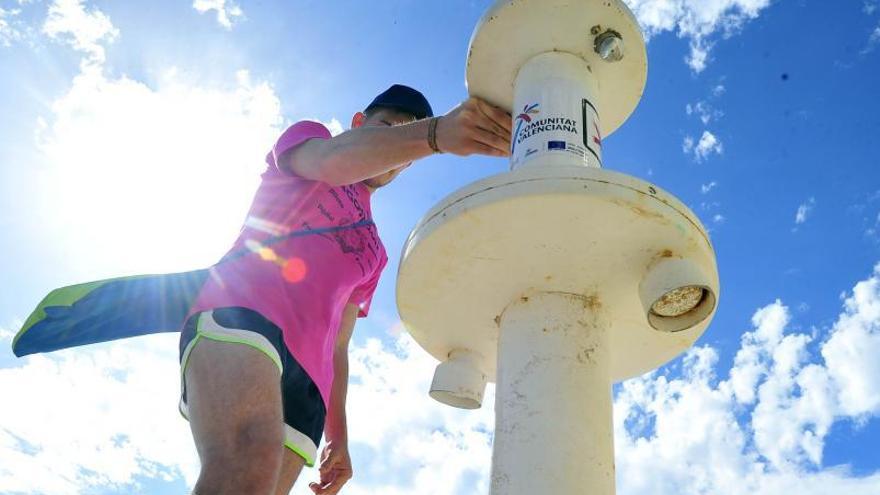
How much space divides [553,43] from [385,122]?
1010 mm

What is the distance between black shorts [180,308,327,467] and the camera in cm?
221

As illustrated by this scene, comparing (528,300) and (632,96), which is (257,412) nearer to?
(528,300)

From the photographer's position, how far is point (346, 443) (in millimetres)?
3262

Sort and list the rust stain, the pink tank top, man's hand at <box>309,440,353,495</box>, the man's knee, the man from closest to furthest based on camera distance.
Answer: the man's knee < the man < the pink tank top < the rust stain < man's hand at <box>309,440,353,495</box>

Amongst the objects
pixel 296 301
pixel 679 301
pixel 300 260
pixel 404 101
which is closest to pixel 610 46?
pixel 404 101

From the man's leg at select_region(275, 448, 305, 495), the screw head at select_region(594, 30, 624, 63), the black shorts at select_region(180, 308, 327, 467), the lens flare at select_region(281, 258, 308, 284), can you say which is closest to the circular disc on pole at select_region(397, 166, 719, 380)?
the lens flare at select_region(281, 258, 308, 284)

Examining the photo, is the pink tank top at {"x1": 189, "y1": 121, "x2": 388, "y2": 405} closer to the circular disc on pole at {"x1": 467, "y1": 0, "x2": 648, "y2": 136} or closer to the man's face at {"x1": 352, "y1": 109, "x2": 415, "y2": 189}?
the man's face at {"x1": 352, "y1": 109, "x2": 415, "y2": 189}

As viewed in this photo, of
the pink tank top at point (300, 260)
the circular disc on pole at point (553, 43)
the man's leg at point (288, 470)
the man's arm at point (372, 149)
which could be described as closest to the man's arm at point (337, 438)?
the pink tank top at point (300, 260)

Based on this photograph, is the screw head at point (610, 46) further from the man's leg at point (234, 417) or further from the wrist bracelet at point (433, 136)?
the man's leg at point (234, 417)

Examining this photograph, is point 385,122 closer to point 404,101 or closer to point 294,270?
point 404,101

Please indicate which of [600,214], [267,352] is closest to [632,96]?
[600,214]

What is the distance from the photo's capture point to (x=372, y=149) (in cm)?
268

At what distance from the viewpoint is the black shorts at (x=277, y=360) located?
2213mm

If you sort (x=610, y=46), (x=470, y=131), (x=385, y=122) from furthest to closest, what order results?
(x=610, y=46)
(x=385, y=122)
(x=470, y=131)
